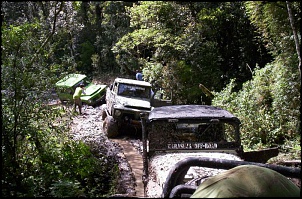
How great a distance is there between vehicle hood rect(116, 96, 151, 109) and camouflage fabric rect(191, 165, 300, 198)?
8238 millimetres

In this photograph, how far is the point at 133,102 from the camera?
10742 mm

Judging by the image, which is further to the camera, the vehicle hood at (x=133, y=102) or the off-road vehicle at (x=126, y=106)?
the vehicle hood at (x=133, y=102)

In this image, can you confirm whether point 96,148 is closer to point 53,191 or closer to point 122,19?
point 53,191

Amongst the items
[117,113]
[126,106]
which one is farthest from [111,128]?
[126,106]

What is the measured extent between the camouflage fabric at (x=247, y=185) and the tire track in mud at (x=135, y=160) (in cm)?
401

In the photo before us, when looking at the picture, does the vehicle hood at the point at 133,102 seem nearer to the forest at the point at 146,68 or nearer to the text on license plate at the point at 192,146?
the forest at the point at 146,68

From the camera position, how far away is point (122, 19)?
2242 centimetres

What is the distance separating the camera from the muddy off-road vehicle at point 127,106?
10391 mm

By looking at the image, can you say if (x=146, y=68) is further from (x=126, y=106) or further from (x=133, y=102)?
(x=126, y=106)

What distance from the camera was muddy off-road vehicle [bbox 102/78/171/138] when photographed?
10391 millimetres

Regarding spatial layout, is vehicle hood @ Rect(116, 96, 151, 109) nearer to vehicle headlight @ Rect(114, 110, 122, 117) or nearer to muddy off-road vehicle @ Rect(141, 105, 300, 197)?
vehicle headlight @ Rect(114, 110, 122, 117)

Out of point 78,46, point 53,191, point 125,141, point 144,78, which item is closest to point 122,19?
point 78,46

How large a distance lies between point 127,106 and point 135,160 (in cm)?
251

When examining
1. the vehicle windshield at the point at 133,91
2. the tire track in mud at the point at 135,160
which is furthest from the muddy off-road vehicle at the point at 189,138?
the vehicle windshield at the point at 133,91
